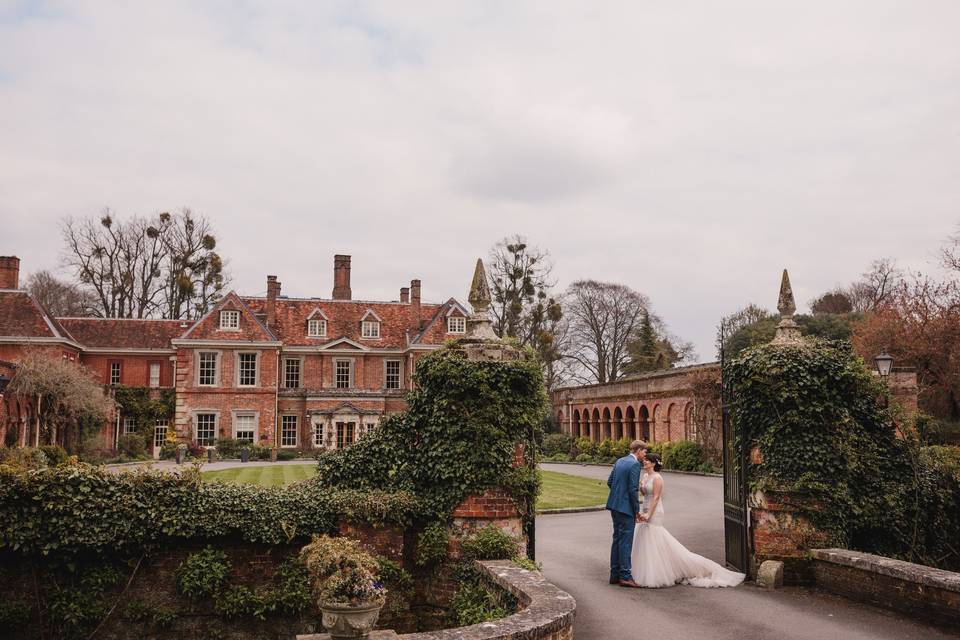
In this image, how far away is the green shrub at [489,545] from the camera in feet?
27.2

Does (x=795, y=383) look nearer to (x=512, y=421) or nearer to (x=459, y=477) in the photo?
(x=512, y=421)

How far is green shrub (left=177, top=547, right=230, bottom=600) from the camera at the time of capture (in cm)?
776

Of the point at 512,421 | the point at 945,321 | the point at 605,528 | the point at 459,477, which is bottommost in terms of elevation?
the point at 605,528

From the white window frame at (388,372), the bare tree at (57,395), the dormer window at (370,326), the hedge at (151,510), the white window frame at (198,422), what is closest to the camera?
the hedge at (151,510)

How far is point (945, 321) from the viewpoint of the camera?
28.0 m

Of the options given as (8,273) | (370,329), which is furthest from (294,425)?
(8,273)

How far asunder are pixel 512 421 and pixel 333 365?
37.0 metres

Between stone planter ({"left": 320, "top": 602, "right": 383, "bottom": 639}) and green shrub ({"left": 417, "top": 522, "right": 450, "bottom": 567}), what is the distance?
→ 2.60 metres

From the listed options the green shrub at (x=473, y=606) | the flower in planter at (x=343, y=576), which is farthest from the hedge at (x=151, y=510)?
the flower in planter at (x=343, y=576)

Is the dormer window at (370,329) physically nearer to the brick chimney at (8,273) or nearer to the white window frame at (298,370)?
the white window frame at (298,370)

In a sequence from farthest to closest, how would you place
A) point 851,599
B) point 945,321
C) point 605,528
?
point 945,321, point 605,528, point 851,599

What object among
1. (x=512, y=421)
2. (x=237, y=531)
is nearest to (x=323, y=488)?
(x=237, y=531)

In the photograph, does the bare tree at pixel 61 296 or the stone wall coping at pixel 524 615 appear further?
the bare tree at pixel 61 296

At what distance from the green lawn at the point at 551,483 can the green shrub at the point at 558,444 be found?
45.2ft
